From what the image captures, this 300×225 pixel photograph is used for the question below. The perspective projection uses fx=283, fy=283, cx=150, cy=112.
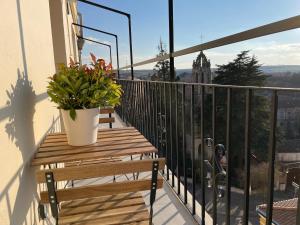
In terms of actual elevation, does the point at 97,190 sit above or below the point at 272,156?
below

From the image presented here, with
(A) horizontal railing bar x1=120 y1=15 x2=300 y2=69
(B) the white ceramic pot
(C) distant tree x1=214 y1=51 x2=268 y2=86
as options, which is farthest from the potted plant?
(C) distant tree x1=214 y1=51 x2=268 y2=86

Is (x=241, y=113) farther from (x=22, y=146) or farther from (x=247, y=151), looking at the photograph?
(x=22, y=146)

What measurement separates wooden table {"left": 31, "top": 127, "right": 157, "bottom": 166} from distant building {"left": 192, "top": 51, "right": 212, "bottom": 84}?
532 millimetres

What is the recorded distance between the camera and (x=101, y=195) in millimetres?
1248

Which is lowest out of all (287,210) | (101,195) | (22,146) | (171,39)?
(287,210)

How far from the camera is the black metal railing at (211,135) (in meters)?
1.22

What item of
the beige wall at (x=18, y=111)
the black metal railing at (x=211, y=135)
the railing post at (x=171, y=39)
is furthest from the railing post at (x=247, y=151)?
the railing post at (x=171, y=39)

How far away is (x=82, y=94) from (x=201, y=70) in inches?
30.6

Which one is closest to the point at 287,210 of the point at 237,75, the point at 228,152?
the point at 228,152

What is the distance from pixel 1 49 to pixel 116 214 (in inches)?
35.9

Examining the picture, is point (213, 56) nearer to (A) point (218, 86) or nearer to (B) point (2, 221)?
(A) point (218, 86)

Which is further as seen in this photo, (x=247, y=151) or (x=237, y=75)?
(x=237, y=75)

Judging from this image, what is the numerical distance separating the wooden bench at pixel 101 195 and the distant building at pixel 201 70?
0.71 m

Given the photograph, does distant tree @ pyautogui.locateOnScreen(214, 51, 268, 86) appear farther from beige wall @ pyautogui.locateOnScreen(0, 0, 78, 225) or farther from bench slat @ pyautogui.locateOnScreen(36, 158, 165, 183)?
beige wall @ pyautogui.locateOnScreen(0, 0, 78, 225)
